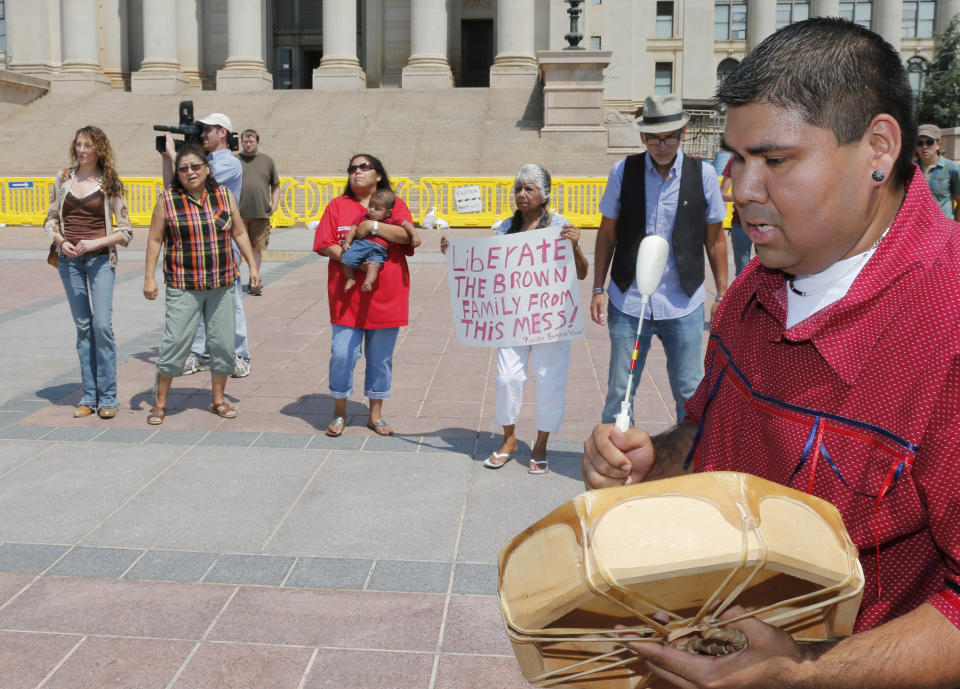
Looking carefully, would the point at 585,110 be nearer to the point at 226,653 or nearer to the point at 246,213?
the point at 246,213

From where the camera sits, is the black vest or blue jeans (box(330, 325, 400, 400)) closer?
the black vest

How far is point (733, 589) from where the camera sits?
136 cm

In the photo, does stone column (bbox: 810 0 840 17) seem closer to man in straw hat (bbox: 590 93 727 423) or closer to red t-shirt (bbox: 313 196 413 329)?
red t-shirt (bbox: 313 196 413 329)

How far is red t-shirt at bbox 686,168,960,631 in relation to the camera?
55.1 inches

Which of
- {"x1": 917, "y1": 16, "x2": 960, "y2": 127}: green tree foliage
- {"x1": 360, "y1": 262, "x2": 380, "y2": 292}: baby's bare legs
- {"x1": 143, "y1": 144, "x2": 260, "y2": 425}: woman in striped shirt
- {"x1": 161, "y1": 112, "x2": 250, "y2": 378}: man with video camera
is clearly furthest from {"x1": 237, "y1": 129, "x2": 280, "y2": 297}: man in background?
{"x1": 917, "y1": 16, "x2": 960, "y2": 127}: green tree foliage

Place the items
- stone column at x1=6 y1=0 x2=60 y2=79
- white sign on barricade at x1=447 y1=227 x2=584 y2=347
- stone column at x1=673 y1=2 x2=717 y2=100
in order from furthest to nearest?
stone column at x1=673 y1=2 x2=717 y2=100
stone column at x1=6 y1=0 x2=60 y2=79
white sign on barricade at x1=447 y1=227 x2=584 y2=347

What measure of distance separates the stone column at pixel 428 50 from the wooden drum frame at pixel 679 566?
36273 millimetres

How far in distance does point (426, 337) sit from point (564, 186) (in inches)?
515

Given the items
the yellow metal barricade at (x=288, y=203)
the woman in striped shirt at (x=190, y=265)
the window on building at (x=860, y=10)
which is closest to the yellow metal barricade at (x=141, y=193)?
the yellow metal barricade at (x=288, y=203)

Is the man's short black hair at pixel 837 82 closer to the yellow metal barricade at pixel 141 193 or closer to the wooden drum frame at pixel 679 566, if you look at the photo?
the wooden drum frame at pixel 679 566

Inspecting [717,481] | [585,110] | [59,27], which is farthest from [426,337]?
[59,27]

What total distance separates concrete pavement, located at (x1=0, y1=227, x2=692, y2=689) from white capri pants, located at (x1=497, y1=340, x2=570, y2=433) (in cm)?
31

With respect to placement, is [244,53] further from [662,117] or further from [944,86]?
[944,86]

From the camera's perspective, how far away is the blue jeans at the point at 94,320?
22.7ft
